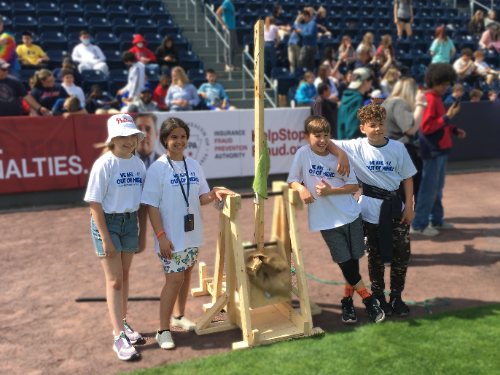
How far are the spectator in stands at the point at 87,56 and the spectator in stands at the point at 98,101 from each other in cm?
145

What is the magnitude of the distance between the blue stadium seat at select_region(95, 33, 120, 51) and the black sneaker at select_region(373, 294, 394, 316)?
10207mm

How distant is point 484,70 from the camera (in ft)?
48.7

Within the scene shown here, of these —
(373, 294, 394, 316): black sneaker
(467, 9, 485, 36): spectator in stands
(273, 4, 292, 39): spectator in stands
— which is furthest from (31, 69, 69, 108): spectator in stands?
(467, 9, 485, 36): spectator in stands

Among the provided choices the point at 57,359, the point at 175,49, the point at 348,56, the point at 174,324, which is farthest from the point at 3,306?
the point at 348,56

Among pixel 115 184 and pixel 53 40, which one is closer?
pixel 115 184

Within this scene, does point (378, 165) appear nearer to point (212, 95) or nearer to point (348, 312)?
point (348, 312)

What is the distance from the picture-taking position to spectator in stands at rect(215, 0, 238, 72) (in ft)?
44.0

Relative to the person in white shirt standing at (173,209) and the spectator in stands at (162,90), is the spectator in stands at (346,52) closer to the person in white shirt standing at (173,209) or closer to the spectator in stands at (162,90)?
the spectator in stands at (162,90)

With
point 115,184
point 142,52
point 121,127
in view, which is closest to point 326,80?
point 142,52

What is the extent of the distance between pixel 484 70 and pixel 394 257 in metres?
12.4

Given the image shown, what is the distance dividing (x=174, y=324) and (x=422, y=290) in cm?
244

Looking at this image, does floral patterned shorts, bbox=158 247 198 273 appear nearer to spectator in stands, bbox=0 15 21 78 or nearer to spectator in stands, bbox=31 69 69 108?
spectator in stands, bbox=31 69 69 108

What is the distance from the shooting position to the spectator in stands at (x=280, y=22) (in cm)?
1465

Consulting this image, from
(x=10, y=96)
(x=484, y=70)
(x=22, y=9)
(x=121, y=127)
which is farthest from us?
(x=484, y=70)
